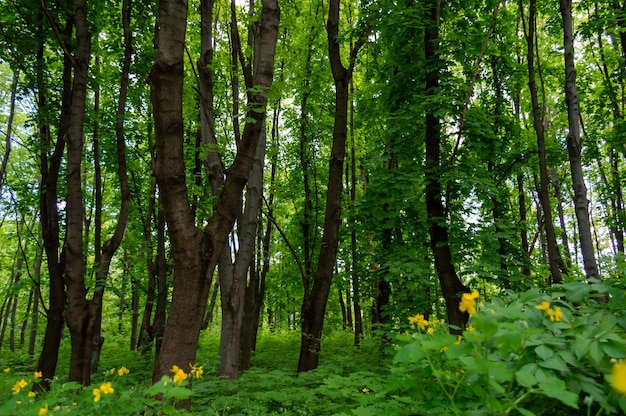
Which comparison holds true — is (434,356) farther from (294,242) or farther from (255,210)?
(294,242)

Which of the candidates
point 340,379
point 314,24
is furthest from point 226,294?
point 314,24

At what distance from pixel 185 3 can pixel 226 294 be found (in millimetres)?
3561

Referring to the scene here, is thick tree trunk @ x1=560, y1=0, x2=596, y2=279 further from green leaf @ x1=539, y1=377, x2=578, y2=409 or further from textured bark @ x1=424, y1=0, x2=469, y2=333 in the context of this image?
green leaf @ x1=539, y1=377, x2=578, y2=409

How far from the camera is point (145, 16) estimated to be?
639 centimetres

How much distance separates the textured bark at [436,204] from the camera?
607cm

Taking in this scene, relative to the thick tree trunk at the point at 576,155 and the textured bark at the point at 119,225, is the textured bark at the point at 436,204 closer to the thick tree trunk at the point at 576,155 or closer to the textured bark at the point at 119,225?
the thick tree trunk at the point at 576,155

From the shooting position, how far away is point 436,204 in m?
6.39

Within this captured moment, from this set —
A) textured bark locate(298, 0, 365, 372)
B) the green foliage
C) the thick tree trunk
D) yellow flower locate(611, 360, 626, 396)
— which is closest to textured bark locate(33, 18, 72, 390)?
textured bark locate(298, 0, 365, 372)


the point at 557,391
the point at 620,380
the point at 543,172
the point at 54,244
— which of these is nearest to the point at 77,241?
the point at 54,244

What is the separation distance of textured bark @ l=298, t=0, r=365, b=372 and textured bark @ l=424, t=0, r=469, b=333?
1.22m

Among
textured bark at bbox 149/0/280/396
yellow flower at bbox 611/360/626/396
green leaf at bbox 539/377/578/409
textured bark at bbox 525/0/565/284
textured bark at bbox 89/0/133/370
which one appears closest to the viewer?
yellow flower at bbox 611/360/626/396

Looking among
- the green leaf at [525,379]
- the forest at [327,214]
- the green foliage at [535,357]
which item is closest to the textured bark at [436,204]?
the forest at [327,214]

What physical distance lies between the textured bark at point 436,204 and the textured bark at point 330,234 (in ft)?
3.99

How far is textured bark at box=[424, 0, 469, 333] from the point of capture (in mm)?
6071
